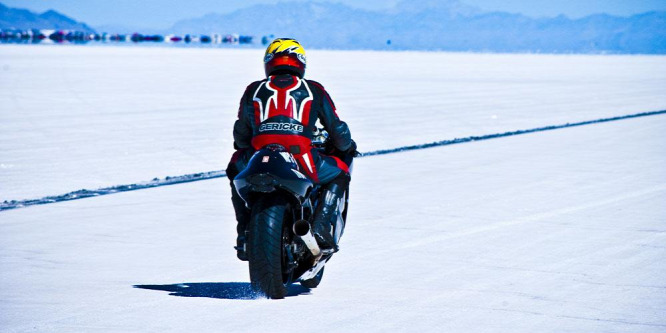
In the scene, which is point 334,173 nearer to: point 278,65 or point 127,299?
point 278,65

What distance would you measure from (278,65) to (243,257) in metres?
1.19

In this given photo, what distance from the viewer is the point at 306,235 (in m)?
6.56

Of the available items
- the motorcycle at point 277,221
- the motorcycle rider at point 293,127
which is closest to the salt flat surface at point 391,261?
the motorcycle at point 277,221

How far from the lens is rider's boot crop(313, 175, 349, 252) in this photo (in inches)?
269

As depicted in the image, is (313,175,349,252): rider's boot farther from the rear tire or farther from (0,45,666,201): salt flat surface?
(0,45,666,201): salt flat surface

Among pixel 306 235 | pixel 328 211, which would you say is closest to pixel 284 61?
pixel 328 211

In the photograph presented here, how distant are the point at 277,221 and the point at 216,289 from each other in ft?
3.79

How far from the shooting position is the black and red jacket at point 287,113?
665cm

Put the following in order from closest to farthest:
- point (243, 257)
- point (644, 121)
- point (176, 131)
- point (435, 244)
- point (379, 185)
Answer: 1. point (243, 257)
2. point (435, 244)
3. point (379, 185)
4. point (176, 131)
5. point (644, 121)

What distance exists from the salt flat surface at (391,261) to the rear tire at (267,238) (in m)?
0.24

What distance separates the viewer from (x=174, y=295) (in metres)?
6.97

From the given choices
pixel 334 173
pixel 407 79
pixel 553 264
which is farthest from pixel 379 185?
pixel 407 79

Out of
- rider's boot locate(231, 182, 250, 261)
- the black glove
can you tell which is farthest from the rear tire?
the black glove

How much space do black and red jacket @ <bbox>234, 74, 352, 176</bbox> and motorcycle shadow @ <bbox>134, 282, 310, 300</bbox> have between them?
35.8 inches
